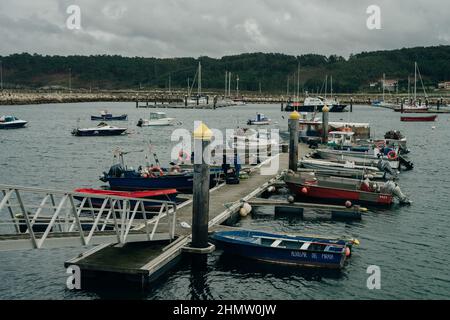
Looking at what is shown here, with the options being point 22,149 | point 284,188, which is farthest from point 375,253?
point 22,149

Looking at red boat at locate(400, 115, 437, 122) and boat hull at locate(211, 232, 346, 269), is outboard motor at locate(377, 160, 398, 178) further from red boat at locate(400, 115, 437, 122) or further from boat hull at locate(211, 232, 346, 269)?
red boat at locate(400, 115, 437, 122)

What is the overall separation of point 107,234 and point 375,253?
12053mm

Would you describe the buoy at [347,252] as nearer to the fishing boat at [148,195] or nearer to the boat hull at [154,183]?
the fishing boat at [148,195]

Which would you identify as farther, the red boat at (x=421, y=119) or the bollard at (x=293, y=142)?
the red boat at (x=421, y=119)

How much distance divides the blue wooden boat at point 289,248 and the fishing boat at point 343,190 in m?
11.0

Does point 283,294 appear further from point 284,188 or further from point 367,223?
point 284,188

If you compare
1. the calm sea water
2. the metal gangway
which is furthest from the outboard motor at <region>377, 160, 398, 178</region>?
the metal gangway

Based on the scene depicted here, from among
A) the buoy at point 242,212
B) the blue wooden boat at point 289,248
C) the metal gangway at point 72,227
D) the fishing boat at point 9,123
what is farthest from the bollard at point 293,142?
the fishing boat at point 9,123

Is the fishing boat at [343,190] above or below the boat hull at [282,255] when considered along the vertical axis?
above

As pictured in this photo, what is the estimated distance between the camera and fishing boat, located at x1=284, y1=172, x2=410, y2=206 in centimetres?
3494

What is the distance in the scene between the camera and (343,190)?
3575 cm

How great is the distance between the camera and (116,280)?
67.7 ft

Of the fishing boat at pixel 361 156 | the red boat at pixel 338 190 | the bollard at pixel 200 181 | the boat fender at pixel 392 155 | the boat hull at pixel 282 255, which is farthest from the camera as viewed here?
the boat fender at pixel 392 155

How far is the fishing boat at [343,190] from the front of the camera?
115ft
